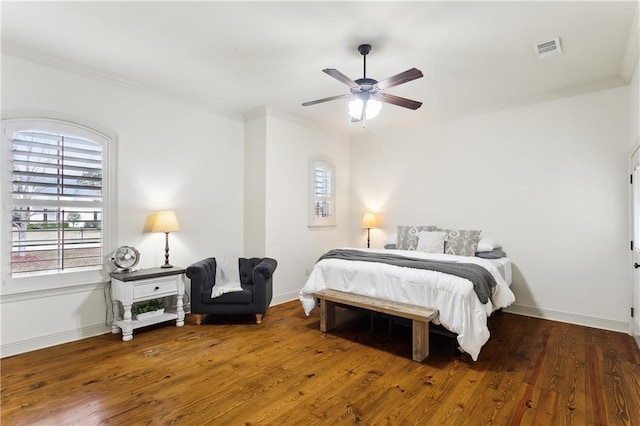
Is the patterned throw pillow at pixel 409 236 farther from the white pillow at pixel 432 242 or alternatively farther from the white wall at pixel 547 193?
the white wall at pixel 547 193

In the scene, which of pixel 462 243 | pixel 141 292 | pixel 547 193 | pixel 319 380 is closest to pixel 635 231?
pixel 547 193

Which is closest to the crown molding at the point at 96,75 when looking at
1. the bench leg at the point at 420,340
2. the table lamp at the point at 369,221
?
the table lamp at the point at 369,221

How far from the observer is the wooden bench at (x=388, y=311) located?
2.96 meters

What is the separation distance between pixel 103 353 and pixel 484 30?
14.8 feet

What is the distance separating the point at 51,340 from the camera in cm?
328

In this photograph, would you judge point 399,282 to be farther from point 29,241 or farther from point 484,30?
point 29,241

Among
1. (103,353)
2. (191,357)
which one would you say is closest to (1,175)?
(103,353)

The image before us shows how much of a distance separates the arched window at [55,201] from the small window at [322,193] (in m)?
2.90

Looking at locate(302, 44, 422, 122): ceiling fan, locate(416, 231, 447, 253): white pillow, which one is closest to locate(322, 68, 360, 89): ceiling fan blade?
locate(302, 44, 422, 122): ceiling fan

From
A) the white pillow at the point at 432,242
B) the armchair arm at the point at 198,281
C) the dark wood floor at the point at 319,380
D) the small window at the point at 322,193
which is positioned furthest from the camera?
the small window at the point at 322,193

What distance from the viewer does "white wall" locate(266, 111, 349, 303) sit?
15.9 ft

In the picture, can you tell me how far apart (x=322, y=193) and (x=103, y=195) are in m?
3.24

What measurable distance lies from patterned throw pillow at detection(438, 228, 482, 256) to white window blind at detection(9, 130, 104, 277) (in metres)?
4.29

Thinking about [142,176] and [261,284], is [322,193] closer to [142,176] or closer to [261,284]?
[261,284]
